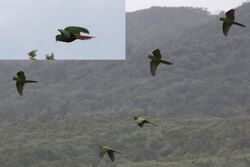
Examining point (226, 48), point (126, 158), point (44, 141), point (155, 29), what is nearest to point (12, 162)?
point (44, 141)

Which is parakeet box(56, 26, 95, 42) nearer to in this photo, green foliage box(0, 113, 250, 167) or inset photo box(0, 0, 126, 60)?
inset photo box(0, 0, 126, 60)

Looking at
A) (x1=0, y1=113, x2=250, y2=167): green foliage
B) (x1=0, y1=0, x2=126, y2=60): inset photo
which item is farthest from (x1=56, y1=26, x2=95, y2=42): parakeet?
(x1=0, y1=113, x2=250, y2=167): green foliage

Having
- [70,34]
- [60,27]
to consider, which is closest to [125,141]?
[60,27]

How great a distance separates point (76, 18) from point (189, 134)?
2807 millimetres

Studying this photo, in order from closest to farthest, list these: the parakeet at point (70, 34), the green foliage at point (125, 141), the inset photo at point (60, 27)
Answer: the parakeet at point (70, 34)
the inset photo at point (60, 27)
the green foliage at point (125, 141)

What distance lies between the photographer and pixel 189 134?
32.1 ft

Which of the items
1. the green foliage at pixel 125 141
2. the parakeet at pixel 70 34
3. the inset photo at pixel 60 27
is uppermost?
the inset photo at pixel 60 27

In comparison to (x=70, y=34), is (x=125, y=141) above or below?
below

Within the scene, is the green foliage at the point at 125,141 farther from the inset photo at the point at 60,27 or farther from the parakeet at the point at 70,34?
the parakeet at the point at 70,34

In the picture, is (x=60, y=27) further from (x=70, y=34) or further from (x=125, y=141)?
(x=70, y=34)

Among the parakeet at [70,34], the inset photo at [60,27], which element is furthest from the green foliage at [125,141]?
the parakeet at [70,34]

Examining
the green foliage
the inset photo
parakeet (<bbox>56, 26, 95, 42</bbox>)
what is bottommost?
the green foliage

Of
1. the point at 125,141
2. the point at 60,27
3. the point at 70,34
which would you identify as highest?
the point at 60,27

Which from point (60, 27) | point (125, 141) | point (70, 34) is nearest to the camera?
point (70, 34)
